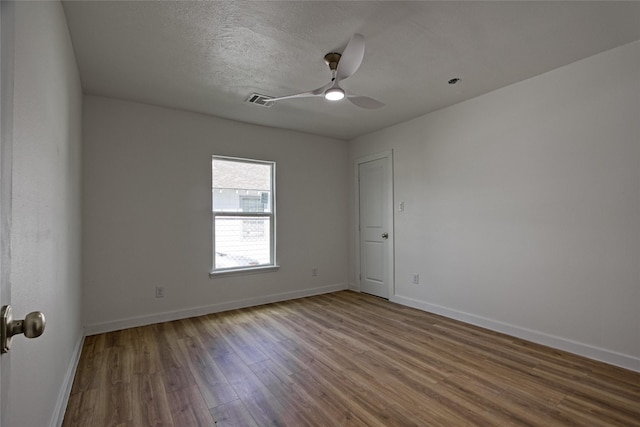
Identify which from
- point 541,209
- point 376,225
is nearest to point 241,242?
point 376,225

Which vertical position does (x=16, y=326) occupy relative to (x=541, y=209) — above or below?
below

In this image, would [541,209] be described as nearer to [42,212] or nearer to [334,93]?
[334,93]

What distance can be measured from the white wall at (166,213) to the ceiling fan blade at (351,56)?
2.33m

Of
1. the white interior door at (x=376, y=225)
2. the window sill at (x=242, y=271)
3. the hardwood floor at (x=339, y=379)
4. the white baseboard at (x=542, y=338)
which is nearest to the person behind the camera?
the hardwood floor at (x=339, y=379)

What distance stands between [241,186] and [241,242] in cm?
79

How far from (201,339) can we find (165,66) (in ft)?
8.56

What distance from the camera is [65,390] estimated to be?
2.09m

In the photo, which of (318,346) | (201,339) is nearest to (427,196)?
(318,346)

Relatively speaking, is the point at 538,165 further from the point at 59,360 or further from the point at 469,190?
the point at 59,360

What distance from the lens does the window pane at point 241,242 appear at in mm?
4180

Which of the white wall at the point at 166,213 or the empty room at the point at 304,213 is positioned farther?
the white wall at the point at 166,213

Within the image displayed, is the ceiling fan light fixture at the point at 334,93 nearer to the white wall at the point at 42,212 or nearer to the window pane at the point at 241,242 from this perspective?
the white wall at the point at 42,212

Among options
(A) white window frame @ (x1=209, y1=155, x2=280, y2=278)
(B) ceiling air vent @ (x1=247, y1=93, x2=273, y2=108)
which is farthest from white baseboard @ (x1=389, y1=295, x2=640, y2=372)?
(B) ceiling air vent @ (x1=247, y1=93, x2=273, y2=108)

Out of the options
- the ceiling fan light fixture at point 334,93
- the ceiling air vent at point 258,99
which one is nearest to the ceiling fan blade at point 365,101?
the ceiling fan light fixture at point 334,93
